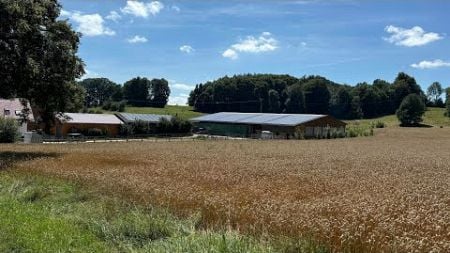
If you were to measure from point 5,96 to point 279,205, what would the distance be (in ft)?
78.4

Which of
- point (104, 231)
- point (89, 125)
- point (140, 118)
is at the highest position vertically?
point (140, 118)

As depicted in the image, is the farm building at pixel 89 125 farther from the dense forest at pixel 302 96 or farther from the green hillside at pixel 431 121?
the dense forest at pixel 302 96

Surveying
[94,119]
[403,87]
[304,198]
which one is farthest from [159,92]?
[304,198]

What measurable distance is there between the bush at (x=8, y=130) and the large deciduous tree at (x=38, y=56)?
2960cm

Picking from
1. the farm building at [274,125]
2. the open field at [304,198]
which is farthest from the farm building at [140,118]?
the open field at [304,198]

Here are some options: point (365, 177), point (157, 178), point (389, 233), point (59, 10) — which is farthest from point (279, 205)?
point (59, 10)

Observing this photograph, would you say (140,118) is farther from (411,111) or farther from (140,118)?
(411,111)

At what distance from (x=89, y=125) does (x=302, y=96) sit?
335 feet

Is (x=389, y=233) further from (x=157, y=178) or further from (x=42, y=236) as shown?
(x=157, y=178)

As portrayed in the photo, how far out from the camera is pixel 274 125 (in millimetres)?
103000

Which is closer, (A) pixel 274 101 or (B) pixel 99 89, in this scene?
(A) pixel 274 101

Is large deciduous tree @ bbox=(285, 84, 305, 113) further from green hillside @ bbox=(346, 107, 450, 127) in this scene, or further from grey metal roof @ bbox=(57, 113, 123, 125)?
grey metal roof @ bbox=(57, 113, 123, 125)

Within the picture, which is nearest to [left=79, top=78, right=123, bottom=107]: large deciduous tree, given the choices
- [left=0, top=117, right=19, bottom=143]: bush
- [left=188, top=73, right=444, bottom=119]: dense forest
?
[left=188, top=73, right=444, bottom=119]: dense forest

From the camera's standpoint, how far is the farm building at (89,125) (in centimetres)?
8625
